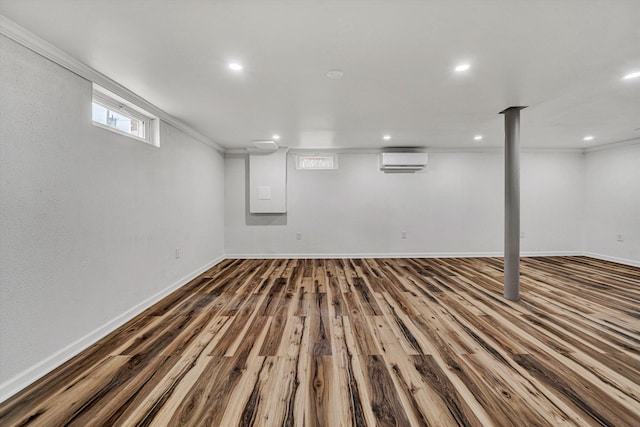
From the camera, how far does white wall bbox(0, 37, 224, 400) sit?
1.60 meters

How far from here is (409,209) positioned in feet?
18.3

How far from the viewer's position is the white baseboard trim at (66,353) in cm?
156

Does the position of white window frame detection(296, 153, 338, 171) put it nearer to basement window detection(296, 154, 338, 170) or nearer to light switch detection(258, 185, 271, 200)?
basement window detection(296, 154, 338, 170)

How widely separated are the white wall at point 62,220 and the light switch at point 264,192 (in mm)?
2399

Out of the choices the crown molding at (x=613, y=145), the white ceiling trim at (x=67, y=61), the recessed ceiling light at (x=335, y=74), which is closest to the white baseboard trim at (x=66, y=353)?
the white ceiling trim at (x=67, y=61)

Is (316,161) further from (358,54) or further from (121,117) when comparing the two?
(358,54)

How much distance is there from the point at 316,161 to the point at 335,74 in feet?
11.1

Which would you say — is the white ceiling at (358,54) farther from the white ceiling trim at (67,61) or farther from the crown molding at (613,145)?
the crown molding at (613,145)

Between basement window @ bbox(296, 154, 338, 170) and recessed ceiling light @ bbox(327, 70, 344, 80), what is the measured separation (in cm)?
327

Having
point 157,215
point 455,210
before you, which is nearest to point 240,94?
point 157,215

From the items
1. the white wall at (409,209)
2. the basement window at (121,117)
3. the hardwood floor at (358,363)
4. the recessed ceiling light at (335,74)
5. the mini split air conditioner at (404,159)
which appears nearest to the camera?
the hardwood floor at (358,363)

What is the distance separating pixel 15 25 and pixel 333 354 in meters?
3.10

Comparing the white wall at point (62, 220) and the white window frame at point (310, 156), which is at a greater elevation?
the white window frame at point (310, 156)

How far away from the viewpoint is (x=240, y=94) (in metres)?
2.67
